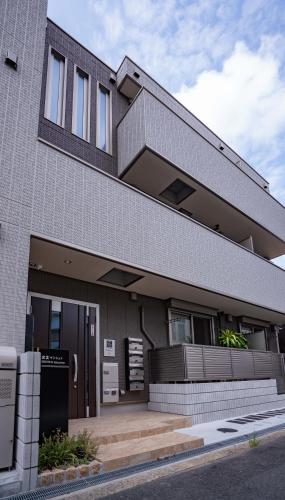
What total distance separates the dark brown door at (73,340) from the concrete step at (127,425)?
0.41 meters

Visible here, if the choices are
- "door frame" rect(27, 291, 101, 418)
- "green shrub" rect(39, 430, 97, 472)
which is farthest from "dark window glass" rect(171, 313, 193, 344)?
"green shrub" rect(39, 430, 97, 472)

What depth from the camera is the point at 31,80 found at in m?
5.55

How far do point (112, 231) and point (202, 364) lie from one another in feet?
11.4

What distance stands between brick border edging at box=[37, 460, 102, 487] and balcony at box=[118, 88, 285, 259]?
6112 millimetres

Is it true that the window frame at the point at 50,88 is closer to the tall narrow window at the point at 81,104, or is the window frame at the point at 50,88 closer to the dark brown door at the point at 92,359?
the tall narrow window at the point at 81,104

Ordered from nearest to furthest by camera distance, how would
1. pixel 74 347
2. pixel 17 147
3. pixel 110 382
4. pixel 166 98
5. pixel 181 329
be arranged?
pixel 17 147, pixel 74 347, pixel 110 382, pixel 181 329, pixel 166 98

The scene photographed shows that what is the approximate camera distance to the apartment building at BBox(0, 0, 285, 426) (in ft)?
16.9

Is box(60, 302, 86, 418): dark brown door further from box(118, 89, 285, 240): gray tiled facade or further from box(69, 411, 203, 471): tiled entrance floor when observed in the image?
box(118, 89, 285, 240): gray tiled facade

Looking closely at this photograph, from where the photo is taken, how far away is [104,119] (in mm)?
8906

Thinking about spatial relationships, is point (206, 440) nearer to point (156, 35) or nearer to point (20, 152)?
point (20, 152)

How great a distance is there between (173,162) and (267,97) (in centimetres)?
404

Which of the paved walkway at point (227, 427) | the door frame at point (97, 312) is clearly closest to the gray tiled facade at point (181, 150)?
the door frame at point (97, 312)

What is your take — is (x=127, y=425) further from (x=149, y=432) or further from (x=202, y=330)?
(x=202, y=330)

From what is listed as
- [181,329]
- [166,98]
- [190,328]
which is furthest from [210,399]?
[166,98]
